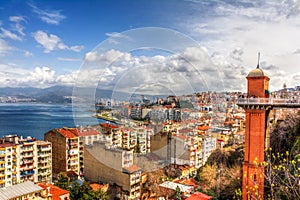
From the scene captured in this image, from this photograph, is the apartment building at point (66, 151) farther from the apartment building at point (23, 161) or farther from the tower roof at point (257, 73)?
the tower roof at point (257, 73)

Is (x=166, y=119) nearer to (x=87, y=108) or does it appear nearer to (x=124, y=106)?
(x=124, y=106)

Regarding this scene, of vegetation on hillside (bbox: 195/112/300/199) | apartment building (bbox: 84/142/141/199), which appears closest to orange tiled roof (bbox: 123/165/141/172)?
apartment building (bbox: 84/142/141/199)

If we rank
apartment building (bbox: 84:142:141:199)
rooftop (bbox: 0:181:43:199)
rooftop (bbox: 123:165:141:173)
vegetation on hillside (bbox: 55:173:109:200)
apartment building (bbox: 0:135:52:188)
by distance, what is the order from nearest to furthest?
rooftop (bbox: 0:181:43:199) → vegetation on hillside (bbox: 55:173:109:200) → apartment building (bbox: 84:142:141:199) → rooftop (bbox: 123:165:141:173) → apartment building (bbox: 0:135:52:188)

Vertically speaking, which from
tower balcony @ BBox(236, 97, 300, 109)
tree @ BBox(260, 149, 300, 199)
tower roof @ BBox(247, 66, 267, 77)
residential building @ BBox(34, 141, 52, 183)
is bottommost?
residential building @ BBox(34, 141, 52, 183)

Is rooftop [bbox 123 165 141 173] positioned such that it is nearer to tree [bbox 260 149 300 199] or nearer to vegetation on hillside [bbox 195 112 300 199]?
vegetation on hillside [bbox 195 112 300 199]

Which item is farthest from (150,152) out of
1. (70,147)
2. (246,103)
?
(70,147)

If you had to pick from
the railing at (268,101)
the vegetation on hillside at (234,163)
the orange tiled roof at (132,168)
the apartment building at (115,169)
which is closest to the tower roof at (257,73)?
the railing at (268,101)

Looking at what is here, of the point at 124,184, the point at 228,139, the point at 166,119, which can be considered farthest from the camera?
the point at 228,139
